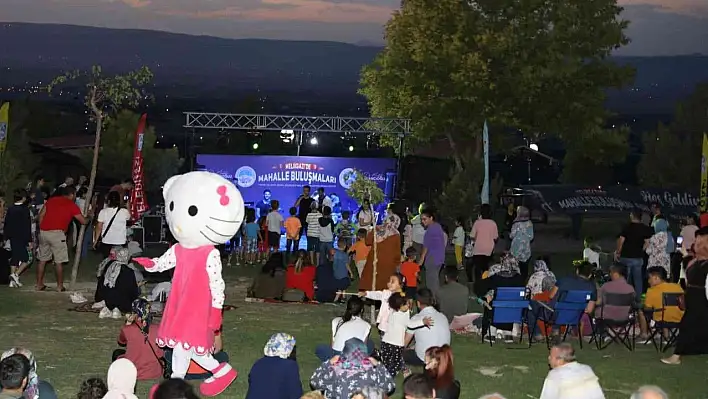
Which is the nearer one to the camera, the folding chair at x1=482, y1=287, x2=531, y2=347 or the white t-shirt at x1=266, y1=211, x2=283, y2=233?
the folding chair at x1=482, y1=287, x2=531, y2=347

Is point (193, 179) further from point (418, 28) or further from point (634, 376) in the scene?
point (418, 28)

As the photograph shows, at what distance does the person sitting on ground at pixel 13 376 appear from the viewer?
280 inches

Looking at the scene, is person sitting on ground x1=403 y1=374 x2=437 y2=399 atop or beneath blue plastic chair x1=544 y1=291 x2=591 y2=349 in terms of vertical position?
atop

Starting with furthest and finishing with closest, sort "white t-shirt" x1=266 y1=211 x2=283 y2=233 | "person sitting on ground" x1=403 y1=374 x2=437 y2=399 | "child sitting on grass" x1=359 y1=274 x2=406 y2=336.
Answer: "white t-shirt" x1=266 y1=211 x2=283 y2=233 < "child sitting on grass" x1=359 y1=274 x2=406 y2=336 < "person sitting on ground" x1=403 y1=374 x2=437 y2=399

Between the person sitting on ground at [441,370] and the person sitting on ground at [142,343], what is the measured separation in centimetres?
301

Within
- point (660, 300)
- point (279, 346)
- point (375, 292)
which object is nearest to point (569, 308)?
point (660, 300)

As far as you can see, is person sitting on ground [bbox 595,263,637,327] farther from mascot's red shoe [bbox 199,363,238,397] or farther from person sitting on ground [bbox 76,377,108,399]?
person sitting on ground [bbox 76,377,108,399]

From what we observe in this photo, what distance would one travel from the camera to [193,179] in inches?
420

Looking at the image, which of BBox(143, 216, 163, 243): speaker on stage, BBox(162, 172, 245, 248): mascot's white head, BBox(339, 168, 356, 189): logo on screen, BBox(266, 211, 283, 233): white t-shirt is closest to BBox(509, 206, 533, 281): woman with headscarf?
BBox(266, 211, 283, 233): white t-shirt

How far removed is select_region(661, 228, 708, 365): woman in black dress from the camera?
12.5 metres

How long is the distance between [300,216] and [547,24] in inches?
721

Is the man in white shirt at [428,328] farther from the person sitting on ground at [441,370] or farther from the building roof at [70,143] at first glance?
the building roof at [70,143]

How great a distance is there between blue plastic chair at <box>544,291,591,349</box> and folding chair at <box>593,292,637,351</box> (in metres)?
0.27

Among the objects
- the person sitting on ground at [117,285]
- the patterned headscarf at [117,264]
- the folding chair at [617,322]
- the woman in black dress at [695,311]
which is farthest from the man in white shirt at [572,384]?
the patterned headscarf at [117,264]
